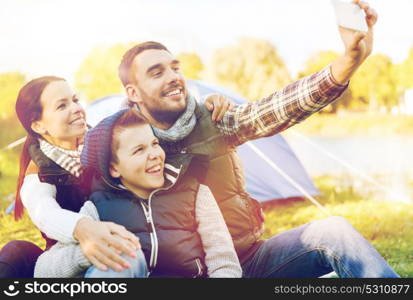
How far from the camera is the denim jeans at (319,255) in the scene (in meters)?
1.62

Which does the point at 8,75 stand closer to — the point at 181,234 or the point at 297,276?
the point at 181,234

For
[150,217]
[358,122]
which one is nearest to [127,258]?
[150,217]

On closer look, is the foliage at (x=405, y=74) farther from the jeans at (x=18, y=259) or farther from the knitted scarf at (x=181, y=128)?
the jeans at (x=18, y=259)

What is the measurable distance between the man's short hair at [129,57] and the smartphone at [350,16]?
63cm

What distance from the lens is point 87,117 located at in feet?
6.66

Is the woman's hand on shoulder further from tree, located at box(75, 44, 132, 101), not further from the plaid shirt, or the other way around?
the plaid shirt

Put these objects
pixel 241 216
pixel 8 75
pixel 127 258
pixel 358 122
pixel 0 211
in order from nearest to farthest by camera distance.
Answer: pixel 127 258, pixel 241 216, pixel 8 75, pixel 0 211, pixel 358 122

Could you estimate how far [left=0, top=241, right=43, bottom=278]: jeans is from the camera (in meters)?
1.75

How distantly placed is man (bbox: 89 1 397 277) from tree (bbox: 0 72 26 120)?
1.32 ft

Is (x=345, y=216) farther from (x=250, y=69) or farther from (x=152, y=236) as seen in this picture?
(x=152, y=236)

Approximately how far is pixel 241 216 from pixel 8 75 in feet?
3.34

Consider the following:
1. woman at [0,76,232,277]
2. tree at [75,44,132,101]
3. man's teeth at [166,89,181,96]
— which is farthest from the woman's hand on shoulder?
man's teeth at [166,89,181,96]

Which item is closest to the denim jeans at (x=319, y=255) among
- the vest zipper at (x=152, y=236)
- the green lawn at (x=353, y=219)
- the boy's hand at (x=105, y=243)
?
the vest zipper at (x=152, y=236)

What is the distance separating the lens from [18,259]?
69.8 inches
